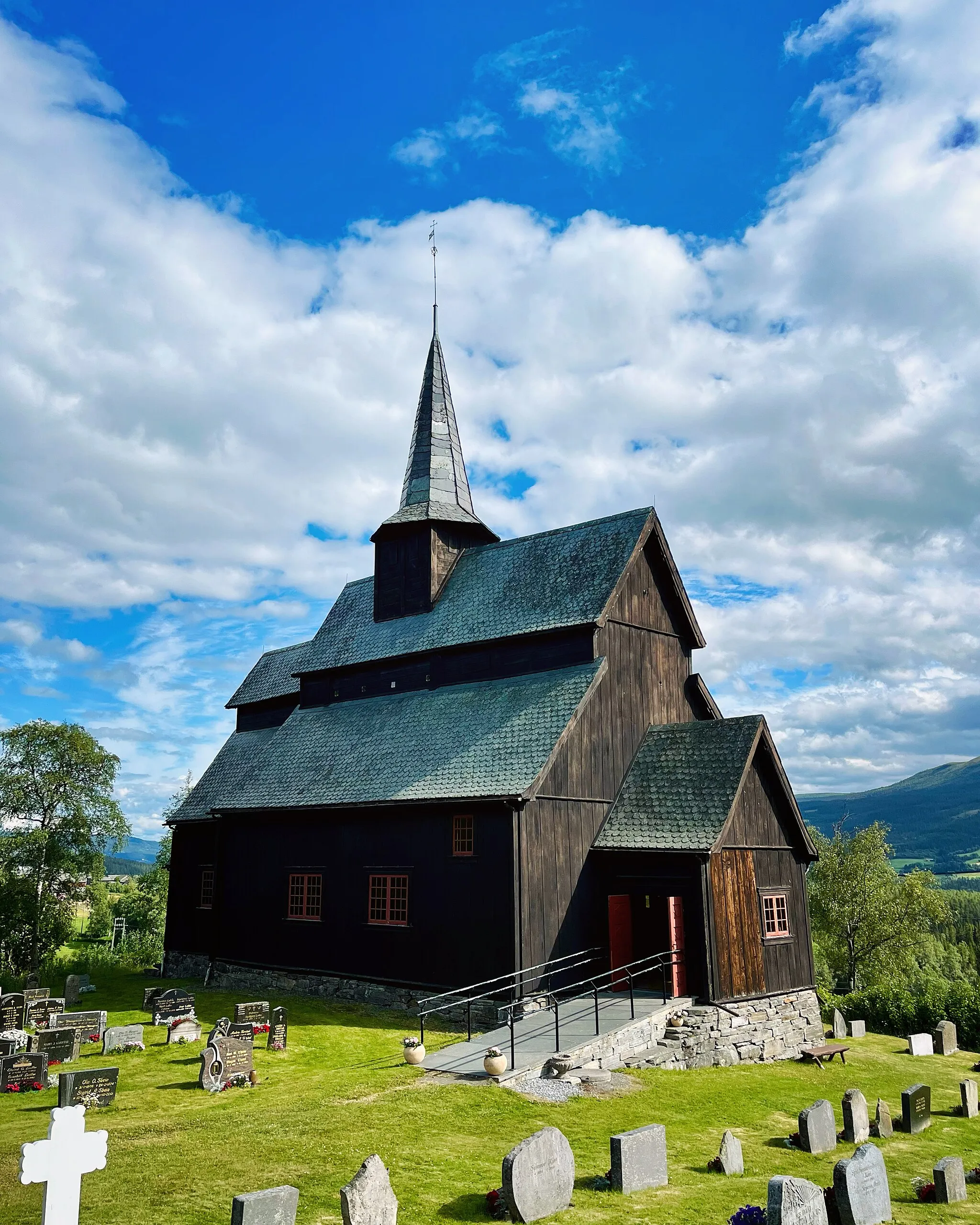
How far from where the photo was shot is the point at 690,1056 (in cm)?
1886

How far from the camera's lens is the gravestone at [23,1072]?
16.6 metres

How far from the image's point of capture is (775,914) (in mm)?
22172

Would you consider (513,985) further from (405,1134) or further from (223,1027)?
(405,1134)

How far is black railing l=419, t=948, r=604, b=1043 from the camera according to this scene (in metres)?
20.3

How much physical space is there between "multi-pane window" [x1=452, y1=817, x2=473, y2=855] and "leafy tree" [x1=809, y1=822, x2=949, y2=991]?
3457 centimetres

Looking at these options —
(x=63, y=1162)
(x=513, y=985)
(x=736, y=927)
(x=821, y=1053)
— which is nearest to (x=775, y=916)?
(x=736, y=927)

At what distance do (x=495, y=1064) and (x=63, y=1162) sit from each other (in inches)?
344

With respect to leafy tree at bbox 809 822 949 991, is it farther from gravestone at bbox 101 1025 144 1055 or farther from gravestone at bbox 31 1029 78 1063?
gravestone at bbox 31 1029 78 1063

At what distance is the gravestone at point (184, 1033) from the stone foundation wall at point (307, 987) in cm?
479

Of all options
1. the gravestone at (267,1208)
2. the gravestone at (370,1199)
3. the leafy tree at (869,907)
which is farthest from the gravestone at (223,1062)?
the leafy tree at (869,907)

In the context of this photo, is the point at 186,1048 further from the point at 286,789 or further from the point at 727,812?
the point at 727,812

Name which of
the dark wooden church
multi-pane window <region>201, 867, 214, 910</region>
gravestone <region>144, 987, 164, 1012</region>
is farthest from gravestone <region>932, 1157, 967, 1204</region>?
multi-pane window <region>201, 867, 214, 910</region>

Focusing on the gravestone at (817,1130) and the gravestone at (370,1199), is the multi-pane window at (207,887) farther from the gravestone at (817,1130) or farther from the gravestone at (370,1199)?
the gravestone at (370,1199)

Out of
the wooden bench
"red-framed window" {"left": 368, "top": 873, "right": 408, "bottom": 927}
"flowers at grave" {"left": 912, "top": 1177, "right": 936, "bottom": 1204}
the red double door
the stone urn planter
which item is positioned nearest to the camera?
"flowers at grave" {"left": 912, "top": 1177, "right": 936, "bottom": 1204}
